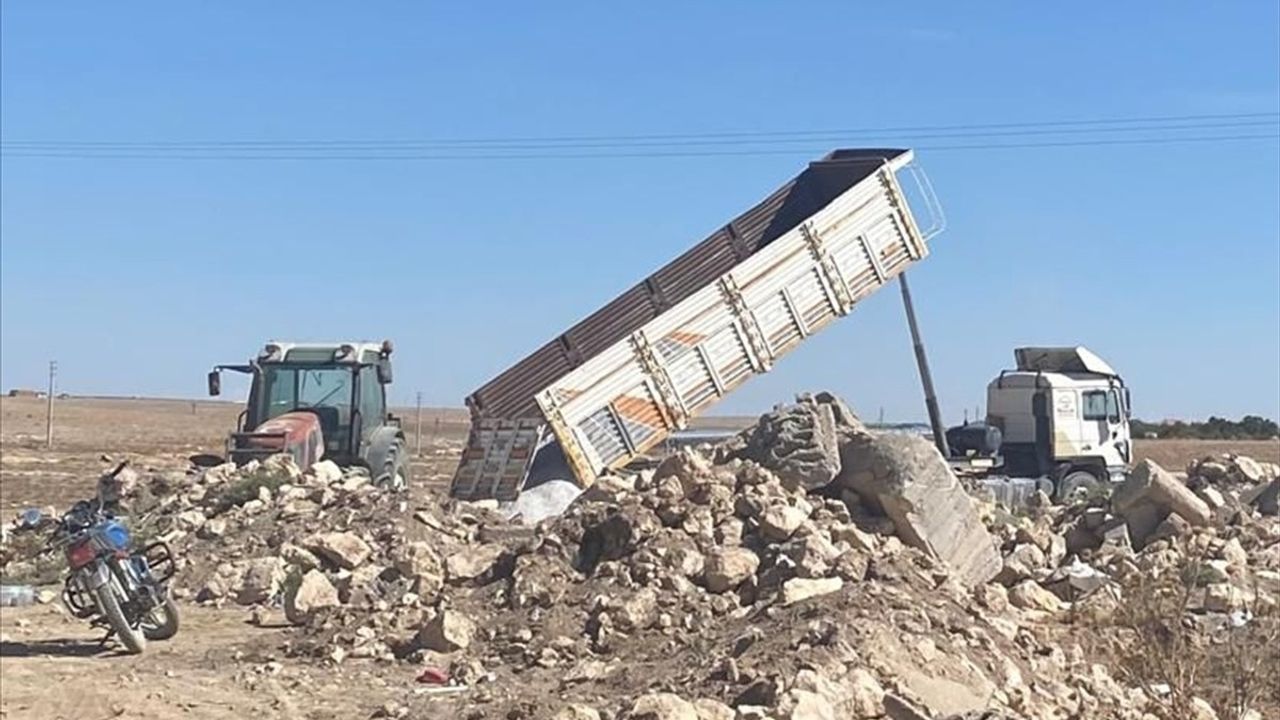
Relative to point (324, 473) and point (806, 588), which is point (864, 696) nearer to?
point (806, 588)

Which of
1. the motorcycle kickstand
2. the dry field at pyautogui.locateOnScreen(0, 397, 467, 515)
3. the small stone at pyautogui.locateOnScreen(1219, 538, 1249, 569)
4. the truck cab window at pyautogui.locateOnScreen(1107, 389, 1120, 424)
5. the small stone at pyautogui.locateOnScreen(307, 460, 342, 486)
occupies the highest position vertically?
the truck cab window at pyautogui.locateOnScreen(1107, 389, 1120, 424)

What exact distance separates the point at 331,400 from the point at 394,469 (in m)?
1.07

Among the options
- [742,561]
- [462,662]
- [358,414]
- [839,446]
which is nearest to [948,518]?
[839,446]

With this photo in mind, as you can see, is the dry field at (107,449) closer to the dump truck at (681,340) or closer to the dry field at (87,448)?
the dry field at (87,448)

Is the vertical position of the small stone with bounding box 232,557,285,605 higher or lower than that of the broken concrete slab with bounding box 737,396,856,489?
lower

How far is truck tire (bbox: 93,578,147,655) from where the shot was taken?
34.1 feet

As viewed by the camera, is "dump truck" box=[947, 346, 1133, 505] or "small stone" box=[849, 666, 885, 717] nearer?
"small stone" box=[849, 666, 885, 717]

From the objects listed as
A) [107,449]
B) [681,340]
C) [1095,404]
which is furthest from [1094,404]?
[107,449]

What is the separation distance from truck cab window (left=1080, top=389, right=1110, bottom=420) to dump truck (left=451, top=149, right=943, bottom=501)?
5511 mm

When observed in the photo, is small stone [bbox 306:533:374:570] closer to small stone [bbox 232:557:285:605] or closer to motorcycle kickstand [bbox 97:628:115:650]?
small stone [bbox 232:557:285:605]

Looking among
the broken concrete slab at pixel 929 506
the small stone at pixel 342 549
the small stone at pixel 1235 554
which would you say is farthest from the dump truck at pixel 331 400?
the small stone at pixel 1235 554

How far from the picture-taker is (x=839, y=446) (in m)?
14.1

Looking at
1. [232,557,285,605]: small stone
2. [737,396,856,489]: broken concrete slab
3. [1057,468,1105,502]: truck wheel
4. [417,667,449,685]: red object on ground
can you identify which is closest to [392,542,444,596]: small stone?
[232,557,285,605]: small stone

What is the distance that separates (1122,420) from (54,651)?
1841 centimetres
